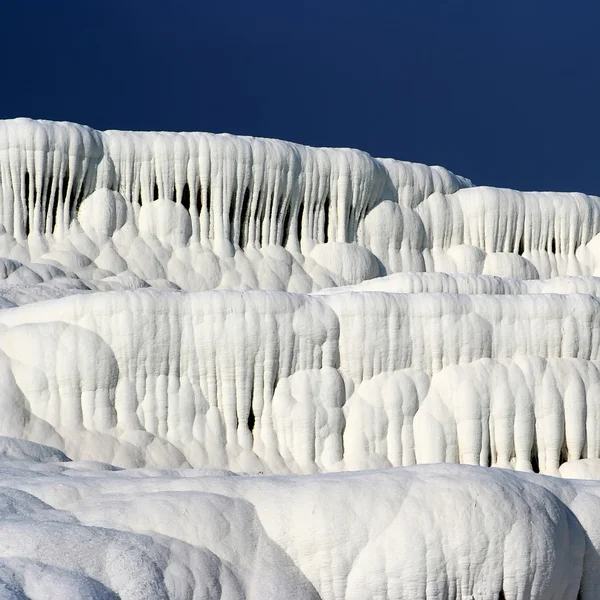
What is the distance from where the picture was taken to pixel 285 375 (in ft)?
42.8

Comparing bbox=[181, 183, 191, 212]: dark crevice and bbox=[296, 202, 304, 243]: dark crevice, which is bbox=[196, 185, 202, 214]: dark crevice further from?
bbox=[296, 202, 304, 243]: dark crevice

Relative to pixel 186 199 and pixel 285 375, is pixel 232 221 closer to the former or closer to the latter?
pixel 186 199

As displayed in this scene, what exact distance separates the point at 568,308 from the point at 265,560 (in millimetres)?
6856

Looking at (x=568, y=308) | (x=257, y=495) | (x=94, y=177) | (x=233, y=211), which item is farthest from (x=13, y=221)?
(x=257, y=495)

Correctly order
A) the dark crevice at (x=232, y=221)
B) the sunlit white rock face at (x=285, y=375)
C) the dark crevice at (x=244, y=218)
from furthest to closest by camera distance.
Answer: the dark crevice at (x=244, y=218), the dark crevice at (x=232, y=221), the sunlit white rock face at (x=285, y=375)

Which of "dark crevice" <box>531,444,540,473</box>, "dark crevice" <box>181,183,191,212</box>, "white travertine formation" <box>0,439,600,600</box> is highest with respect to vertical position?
"dark crevice" <box>181,183,191,212</box>

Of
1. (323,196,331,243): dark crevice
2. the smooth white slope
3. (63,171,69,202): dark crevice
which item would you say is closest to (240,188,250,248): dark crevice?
(323,196,331,243): dark crevice

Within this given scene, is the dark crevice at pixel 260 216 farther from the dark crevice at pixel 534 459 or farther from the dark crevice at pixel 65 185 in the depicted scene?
the dark crevice at pixel 534 459

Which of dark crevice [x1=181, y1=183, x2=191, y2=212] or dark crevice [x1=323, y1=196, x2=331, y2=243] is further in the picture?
dark crevice [x1=323, y1=196, x2=331, y2=243]

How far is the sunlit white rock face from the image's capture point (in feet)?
26.0

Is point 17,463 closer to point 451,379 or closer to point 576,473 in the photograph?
point 451,379

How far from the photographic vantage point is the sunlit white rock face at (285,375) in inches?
312

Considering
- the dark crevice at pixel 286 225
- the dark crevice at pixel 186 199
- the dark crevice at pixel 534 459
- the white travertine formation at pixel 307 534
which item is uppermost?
the dark crevice at pixel 186 199

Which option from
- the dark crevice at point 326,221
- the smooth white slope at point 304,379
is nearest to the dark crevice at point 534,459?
the smooth white slope at point 304,379
